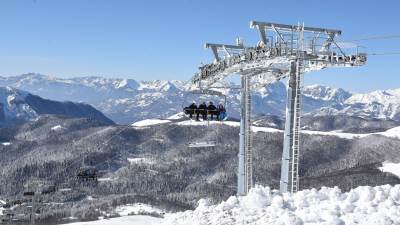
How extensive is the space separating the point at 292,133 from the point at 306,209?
23.7 ft

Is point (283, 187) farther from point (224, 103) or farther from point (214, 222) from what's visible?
point (224, 103)

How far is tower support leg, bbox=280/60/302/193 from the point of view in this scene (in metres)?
33.5

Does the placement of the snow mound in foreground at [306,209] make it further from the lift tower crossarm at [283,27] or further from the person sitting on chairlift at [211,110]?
the person sitting on chairlift at [211,110]

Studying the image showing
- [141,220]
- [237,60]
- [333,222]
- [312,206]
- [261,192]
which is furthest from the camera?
[141,220]

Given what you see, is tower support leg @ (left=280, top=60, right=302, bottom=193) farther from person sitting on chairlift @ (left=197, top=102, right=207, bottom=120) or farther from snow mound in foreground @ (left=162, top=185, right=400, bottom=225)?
person sitting on chairlift @ (left=197, top=102, right=207, bottom=120)

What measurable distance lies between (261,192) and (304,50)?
9.66 meters

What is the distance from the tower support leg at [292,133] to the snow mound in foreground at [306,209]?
3037 mm

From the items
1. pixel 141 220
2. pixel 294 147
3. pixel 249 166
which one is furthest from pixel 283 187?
pixel 141 220

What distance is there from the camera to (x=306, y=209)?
27.2 meters

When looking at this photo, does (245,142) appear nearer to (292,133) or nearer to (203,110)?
(203,110)

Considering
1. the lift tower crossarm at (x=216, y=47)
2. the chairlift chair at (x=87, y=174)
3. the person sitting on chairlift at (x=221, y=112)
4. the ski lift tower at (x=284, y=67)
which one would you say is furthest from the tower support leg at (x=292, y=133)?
the chairlift chair at (x=87, y=174)

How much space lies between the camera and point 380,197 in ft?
93.2

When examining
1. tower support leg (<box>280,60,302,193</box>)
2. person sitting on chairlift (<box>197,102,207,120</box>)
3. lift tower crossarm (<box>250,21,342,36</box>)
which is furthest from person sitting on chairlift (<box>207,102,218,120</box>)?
tower support leg (<box>280,60,302,193</box>)

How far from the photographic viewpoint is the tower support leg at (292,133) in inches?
1318
